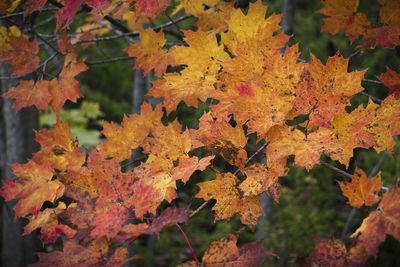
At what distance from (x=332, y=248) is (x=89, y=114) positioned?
2.36 m

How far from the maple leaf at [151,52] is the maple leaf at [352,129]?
2.36ft

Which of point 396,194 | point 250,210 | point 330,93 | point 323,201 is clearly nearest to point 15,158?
point 250,210

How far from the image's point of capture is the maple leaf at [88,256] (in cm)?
78

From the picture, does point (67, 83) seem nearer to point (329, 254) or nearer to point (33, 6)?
point (33, 6)

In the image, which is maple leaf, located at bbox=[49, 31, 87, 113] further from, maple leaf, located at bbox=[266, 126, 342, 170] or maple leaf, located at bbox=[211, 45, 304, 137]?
maple leaf, located at bbox=[266, 126, 342, 170]

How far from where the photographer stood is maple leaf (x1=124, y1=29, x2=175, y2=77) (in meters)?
1.28

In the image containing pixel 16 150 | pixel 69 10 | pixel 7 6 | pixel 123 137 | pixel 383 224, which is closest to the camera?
pixel 383 224

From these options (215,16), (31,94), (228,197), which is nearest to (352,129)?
(228,197)

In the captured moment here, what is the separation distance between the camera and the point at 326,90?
2.68 ft

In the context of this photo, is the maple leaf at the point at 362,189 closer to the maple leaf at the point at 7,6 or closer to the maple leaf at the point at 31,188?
the maple leaf at the point at 31,188

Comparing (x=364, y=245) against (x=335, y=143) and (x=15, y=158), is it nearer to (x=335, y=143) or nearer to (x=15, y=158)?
(x=335, y=143)

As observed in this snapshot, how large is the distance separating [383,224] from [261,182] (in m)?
0.30

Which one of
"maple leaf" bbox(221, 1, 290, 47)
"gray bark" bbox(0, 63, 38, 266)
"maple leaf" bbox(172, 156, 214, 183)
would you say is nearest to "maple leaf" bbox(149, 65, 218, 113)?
"maple leaf" bbox(221, 1, 290, 47)

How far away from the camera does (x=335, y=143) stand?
0.75 m
